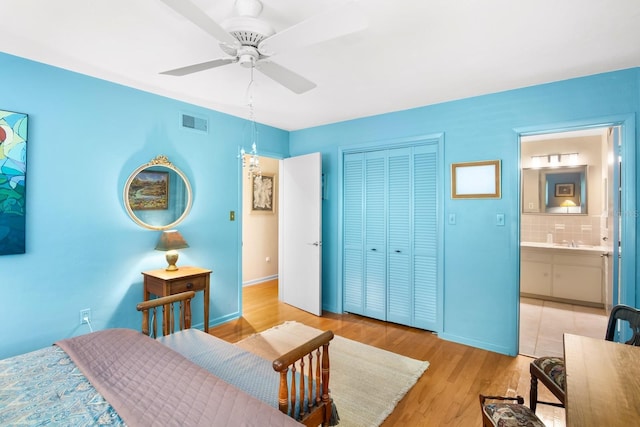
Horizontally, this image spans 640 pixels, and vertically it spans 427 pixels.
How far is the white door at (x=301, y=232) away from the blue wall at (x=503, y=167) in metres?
1.29

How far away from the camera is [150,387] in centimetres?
136

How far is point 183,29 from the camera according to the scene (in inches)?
78.5

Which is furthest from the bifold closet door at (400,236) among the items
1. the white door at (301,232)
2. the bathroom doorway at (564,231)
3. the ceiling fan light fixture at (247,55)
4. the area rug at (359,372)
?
the ceiling fan light fixture at (247,55)

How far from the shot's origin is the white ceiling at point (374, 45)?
5.81 feet

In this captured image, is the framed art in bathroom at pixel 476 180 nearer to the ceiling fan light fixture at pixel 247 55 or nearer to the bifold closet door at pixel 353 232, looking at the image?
the bifold closet door at pixel 353 232

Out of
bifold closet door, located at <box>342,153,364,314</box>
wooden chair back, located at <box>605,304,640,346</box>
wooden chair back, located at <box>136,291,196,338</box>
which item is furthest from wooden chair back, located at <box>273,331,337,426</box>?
bifold closet door, located at <box>342,153,364,314</box>

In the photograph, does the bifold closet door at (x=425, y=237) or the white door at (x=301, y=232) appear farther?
the white door at (x=301, y=232)

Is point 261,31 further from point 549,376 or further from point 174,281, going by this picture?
point 549,376

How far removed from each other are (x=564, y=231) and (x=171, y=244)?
17.3 ft

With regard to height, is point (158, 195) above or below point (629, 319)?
above

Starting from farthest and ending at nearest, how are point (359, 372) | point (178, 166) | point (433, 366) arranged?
1. point (178, 166)
2. point (433, 366)
3. point (359, 372)

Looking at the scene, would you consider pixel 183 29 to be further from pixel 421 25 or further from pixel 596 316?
pixel 596 316

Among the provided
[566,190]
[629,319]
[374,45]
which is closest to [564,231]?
[566,190]

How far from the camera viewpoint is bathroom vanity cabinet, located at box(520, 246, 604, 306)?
13.6ft
